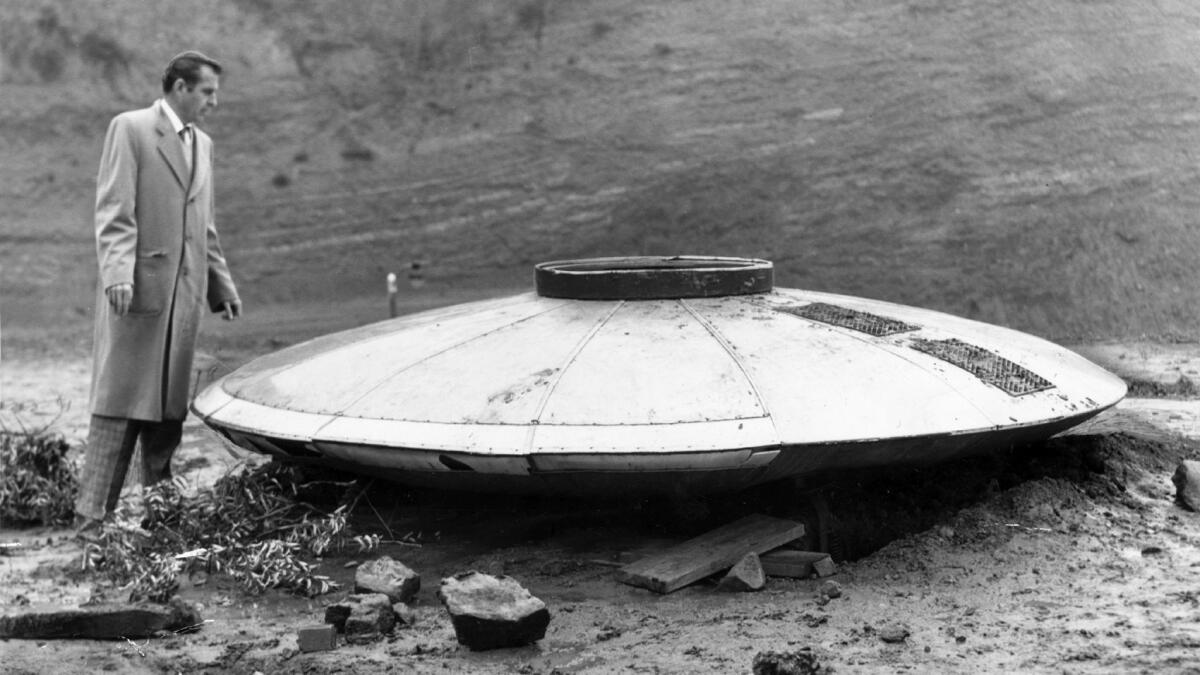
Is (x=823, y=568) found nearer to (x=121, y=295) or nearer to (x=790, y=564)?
(x=790, y=564)

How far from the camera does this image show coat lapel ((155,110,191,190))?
4.60 m

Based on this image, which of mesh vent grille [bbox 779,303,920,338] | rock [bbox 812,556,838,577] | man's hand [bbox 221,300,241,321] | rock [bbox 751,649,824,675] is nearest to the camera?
rock [bbox 751,649,824,675]

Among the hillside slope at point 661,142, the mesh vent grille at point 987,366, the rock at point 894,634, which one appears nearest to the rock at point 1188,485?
the mesh vent grille at point 987,366

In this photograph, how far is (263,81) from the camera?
11.3 meters

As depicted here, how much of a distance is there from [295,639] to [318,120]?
8.36 metres

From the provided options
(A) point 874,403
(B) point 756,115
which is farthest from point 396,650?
(B) point 756,115

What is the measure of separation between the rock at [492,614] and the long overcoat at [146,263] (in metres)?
1.89

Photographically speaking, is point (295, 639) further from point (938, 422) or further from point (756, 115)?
point (756, 115)

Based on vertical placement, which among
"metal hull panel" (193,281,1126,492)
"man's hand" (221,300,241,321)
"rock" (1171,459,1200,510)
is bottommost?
"rock" (1171,459,1200,510)

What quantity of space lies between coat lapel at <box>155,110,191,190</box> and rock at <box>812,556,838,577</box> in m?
2.64

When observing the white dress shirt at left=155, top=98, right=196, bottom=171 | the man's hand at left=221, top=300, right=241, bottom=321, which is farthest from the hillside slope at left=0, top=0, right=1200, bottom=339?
the white dress shirt at left=155, top=98, right=196, bottom=171

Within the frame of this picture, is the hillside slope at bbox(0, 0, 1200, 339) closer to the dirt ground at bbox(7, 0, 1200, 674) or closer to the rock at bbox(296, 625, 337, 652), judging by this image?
the dirt ground at bbox(7, 0, 1200, 674)

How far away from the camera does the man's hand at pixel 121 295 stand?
4.40m

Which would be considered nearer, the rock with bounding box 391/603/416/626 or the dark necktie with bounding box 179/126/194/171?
the rock with bounding box 391/603/416/626
